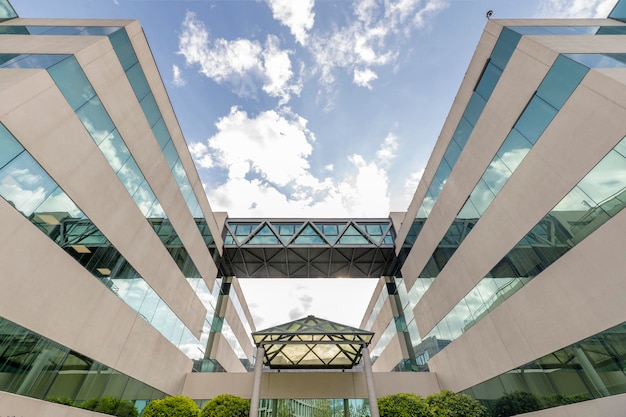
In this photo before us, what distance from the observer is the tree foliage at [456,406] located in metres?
12.9

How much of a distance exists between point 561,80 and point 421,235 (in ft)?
43.1

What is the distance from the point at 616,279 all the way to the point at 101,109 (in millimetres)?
18973

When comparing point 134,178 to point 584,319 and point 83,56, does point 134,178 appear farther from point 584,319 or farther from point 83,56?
point 584,319

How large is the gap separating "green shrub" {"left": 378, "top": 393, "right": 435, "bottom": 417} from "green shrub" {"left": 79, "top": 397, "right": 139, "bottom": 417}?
40.7 ft

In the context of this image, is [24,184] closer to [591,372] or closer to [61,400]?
[61,400]

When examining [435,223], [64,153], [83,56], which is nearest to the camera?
[64,153]

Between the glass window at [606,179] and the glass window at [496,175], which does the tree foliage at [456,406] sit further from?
the glass window at [606,179]

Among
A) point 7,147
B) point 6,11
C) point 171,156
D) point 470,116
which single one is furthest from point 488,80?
point 6,11

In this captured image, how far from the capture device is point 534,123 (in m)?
11.0

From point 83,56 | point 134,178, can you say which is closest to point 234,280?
point 134,178

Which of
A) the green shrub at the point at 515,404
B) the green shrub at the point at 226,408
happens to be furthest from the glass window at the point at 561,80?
the green shrub at the point at 226,408

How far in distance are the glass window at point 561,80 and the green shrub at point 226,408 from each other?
19.4 metres

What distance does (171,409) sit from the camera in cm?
1381

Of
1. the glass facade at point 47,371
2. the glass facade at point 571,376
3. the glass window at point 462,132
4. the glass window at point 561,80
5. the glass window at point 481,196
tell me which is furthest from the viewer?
the glass window at point 462,132
